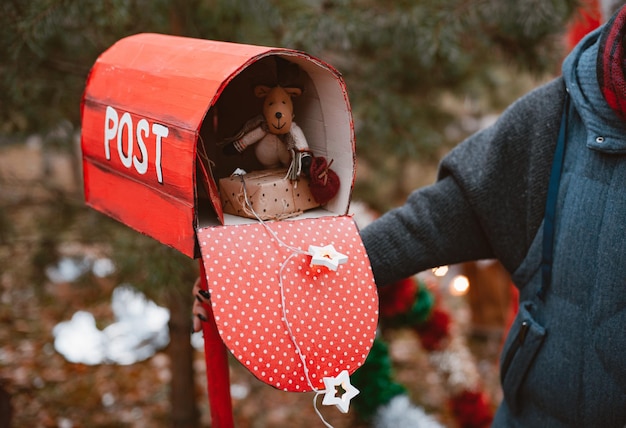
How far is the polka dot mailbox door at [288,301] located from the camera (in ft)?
2.86

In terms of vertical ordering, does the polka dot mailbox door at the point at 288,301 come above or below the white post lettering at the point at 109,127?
below

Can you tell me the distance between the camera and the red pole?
1.15 meters

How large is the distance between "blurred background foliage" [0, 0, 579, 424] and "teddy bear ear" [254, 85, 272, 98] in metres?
0.70

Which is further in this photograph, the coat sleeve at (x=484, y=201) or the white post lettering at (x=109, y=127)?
the coat sleeve at (x=484, y=201)

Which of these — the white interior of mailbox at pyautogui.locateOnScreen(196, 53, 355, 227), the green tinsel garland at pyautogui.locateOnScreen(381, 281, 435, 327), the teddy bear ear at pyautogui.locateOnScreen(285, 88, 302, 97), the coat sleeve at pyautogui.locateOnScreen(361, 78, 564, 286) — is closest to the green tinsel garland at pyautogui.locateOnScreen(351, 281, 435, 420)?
the green tinsel garland at pyautogui.locateOnScreen(381, 281, 435, 327)

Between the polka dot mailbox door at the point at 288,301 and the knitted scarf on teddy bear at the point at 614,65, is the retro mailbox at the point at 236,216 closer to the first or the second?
the polka dot mailbox door at the point at 288,301

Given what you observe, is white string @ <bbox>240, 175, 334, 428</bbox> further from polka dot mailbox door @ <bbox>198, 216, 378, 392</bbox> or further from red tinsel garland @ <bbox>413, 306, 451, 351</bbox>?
red tinsel garland @ <bbox>413, 306, 451, 351</bbox>

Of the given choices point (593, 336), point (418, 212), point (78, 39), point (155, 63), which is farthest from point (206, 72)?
point (78, 39)

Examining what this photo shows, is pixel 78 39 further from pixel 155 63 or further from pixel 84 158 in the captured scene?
pixel 155 63

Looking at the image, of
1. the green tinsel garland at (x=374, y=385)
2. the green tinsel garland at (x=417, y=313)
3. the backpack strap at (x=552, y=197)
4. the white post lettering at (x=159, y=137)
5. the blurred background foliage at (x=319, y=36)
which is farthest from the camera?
the green tinsel garland at (x=417, y=313)

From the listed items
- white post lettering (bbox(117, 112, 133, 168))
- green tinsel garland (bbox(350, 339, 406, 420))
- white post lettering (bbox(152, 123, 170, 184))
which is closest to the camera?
white post lettering (bbox(152, 123, 170, 184))

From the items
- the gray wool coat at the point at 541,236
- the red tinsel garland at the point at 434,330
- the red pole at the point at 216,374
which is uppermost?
the gray wool coat at the point at 541,236

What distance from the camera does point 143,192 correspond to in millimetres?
1089

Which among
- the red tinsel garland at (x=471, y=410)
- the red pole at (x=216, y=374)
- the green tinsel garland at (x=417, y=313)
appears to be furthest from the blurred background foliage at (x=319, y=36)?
the red tinsel garland at (x=471, y=410)
